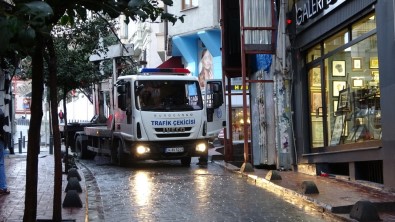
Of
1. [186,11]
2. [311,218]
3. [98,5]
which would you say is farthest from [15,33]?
[186,11]

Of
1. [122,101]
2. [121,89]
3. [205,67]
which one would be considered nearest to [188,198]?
[122,101]

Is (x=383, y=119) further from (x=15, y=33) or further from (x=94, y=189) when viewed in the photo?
(x=15, y=33)

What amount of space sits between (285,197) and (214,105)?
260 inches

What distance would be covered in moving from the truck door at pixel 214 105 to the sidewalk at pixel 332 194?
3751 millimetres

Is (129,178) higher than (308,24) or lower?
lower

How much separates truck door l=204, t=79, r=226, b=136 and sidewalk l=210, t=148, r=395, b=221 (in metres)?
3.75

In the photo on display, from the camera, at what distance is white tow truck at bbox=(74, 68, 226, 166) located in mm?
15570

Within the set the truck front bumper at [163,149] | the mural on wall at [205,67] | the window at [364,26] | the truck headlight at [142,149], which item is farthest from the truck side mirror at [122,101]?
the mural on wall at [205,67]

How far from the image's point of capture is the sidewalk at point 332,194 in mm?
8414

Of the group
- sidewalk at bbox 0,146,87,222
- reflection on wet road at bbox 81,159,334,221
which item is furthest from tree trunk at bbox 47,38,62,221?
reflection on wet road at bbox 81,159,334,221

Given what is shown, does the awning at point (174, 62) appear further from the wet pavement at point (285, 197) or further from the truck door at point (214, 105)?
the wet pavement at point (285, 197)

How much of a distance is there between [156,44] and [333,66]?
23840 millimetres

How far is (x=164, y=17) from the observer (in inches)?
233

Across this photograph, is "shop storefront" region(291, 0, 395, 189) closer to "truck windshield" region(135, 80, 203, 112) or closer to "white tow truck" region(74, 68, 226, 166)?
"white tow truck" region(74, 68, 226, 166)
